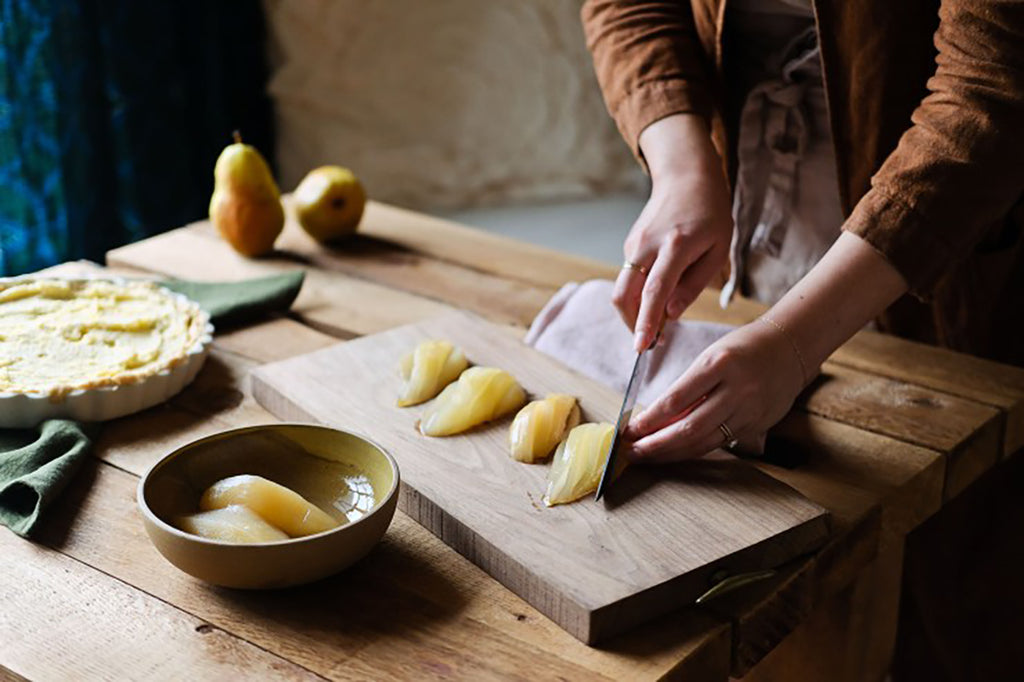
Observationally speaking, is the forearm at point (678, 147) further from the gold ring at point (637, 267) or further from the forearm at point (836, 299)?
the forearm at point (836, 299)

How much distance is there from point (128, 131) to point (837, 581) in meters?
2.14

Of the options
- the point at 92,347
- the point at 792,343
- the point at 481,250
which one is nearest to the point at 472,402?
the point at 792,343

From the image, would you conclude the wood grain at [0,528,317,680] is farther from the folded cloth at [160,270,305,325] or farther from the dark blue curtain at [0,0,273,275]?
the dark blue curtain at [0,0,273,275]

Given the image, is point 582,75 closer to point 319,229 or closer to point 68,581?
point 319,229

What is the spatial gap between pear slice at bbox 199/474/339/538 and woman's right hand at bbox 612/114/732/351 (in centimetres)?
41

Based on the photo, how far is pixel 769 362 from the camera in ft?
3.60

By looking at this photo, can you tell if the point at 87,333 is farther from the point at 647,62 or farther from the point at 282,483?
the point at 647,62

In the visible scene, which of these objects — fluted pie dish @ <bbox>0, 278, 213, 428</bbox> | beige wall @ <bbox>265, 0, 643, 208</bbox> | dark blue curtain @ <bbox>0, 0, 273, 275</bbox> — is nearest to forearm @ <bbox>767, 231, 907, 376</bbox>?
fluted pie dish @ <bbox>0, 278, 213, 428</bbox>

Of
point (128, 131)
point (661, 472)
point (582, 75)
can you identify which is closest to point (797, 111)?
point (661, 472)

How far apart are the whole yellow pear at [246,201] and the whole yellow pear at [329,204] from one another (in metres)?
0.05

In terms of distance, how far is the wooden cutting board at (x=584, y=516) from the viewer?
2.85 ft

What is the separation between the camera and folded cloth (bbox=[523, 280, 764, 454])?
49.9 inches

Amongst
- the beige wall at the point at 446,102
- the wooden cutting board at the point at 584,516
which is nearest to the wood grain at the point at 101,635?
the wooden cutting board at the point at 584,516

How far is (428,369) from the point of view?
1.20 m
